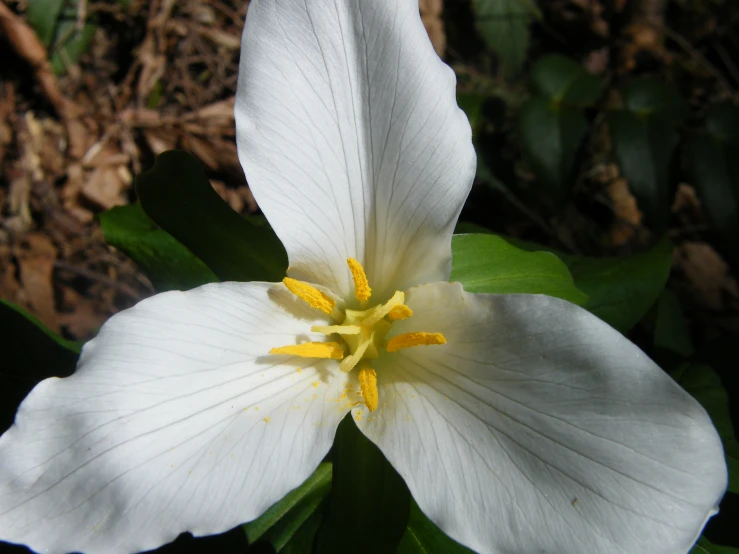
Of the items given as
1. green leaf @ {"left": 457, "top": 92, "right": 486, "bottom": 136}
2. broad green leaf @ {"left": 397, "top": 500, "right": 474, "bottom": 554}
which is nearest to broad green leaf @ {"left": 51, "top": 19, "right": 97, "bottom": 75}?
green leaf @ {"left": 457, "top": 92, "right": 486, "bottom": 136}

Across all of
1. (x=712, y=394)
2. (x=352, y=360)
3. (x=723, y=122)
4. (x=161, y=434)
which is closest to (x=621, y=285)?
(x=712, y=394)

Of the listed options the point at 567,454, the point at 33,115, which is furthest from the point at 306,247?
the point at 33,115

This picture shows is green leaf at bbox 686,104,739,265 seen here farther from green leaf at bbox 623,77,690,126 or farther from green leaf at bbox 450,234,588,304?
green leaf at bbox 450,234,588,304

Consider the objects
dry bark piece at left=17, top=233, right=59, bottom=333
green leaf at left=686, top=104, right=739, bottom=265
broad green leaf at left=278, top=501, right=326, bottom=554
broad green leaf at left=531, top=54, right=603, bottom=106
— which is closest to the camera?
broad green leaf at left=278, top=501, right=326, bottom=554

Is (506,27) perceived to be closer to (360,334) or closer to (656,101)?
(656,101)

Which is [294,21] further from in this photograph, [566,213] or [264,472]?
[566,213]

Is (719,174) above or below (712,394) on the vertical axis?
above

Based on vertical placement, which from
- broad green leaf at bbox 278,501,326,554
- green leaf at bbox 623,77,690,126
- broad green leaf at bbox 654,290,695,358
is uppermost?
green leaf at bbox 623,77,690,126
